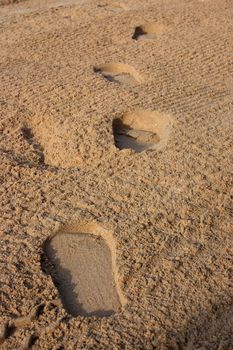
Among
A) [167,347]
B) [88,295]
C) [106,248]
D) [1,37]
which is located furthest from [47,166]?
[1,37]

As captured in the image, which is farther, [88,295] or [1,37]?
[1,37]

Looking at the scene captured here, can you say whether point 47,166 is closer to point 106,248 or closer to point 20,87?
point 106,248

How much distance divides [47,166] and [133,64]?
5.26ft

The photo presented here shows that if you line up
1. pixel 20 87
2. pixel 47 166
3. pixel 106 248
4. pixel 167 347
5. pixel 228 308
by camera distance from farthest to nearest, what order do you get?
pixel 20 87 < pixel 47 166 < pixel 106 248 < pixel 228 308 < pixel 167 347

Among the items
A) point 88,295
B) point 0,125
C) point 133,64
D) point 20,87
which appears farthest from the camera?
point 133,64

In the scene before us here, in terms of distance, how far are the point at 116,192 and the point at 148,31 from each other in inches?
110

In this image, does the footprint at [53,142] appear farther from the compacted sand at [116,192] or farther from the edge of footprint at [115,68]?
the edge of footprint at [115,68]

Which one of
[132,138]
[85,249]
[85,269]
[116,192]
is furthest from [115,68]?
[85,269]

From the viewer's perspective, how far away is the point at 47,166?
10.1 feet

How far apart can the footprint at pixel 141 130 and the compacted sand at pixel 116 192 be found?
11 millimetres

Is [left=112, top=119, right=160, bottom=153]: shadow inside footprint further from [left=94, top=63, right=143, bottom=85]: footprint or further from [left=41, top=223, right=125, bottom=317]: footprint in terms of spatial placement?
[left=41, top=223, right=125, bottom=317]: footprint

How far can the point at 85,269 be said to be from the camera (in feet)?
8.06

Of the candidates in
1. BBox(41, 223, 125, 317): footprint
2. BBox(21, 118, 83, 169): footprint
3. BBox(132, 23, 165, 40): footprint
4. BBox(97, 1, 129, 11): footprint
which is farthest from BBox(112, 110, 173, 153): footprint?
BBox(97, 1, 129, 11): footprint

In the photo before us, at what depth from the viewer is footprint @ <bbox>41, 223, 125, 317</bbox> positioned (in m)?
2.28
